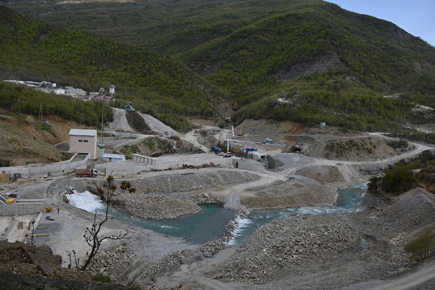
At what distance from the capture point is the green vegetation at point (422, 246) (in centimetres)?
2719

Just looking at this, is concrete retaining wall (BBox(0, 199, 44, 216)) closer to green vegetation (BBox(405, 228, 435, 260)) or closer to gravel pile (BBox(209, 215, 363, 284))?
gravel pile (BBox(209, 215, 363, 284))

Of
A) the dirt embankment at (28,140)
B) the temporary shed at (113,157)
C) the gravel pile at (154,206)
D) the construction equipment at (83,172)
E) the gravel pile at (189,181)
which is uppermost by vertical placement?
the dirt embankment at (28,140)

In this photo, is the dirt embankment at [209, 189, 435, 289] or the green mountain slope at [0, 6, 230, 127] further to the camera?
the green mountain slope at [0, 6, 230, 127]

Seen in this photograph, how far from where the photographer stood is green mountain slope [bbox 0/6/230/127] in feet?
297

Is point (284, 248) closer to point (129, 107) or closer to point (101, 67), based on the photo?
point (129, 107)

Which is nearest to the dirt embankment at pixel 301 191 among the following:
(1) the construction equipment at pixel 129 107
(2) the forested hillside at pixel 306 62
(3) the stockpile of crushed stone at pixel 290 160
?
(3) the stockpile of crushed stone at pixel 290 160

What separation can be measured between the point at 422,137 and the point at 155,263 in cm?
6883

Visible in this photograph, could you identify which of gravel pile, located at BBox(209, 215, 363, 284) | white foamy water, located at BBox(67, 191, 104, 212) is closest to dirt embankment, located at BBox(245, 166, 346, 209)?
gravel pile, located at BBox(209, 215, 363, 284)

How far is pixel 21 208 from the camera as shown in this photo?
3169 centimetres

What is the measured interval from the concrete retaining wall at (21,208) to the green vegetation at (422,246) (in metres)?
29.2

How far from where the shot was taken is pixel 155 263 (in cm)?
2612

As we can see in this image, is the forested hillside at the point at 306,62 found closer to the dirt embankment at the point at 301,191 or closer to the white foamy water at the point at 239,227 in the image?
the dirt embankment at the point at 301,191

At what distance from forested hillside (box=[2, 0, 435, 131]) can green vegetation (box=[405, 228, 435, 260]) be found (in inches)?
1996

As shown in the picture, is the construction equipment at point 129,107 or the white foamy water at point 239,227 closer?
the white foamy water at point 239,227
